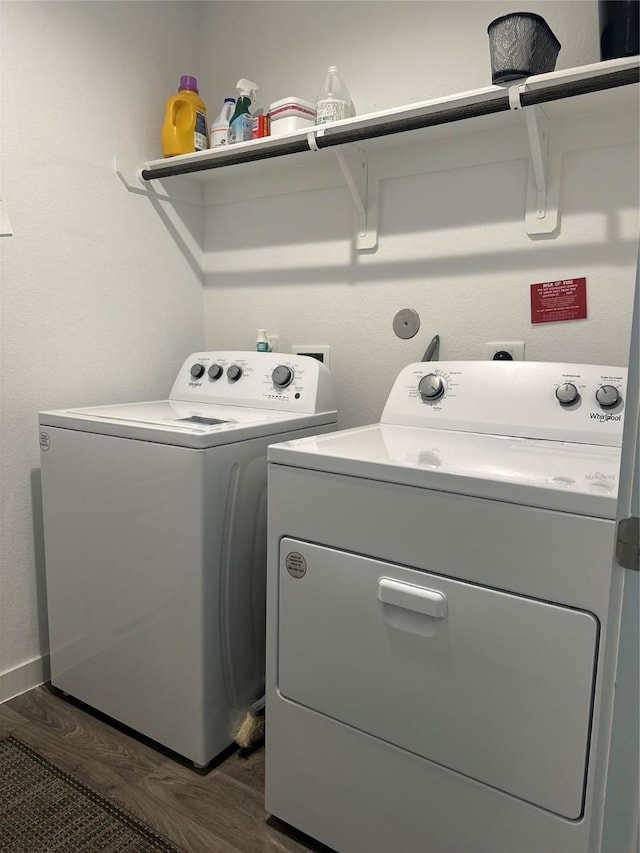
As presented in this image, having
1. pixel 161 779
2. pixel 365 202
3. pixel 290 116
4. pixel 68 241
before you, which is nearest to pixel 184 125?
pixel 290 116

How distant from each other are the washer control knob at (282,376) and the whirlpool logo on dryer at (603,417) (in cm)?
84

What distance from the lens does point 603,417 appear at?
131 centimetres

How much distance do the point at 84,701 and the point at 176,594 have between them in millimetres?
571

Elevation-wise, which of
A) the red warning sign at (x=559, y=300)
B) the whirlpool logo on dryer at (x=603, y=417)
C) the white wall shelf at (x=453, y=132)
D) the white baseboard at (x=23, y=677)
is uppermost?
the white wall shelf at (x=453, y=132)

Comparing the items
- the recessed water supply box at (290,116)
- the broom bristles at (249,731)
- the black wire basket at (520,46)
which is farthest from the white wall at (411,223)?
the broom bristles at (249,731)

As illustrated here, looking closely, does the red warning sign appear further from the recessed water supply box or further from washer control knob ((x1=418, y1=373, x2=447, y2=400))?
the recessed water supply box

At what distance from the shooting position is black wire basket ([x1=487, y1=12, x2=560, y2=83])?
1.31 meters

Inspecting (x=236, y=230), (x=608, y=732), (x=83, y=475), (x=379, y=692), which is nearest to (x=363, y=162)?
(x=236, y=230)

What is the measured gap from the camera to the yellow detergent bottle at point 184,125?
2010 millimetres

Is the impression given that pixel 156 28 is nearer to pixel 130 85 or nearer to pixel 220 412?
pixel 130 85

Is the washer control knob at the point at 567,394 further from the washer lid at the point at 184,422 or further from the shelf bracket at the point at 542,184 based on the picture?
the washer lid at the point at 184,422

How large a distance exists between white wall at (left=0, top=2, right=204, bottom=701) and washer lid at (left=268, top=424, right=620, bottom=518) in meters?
0.95

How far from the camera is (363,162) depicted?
6.09ft

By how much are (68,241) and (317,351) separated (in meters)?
0.84
